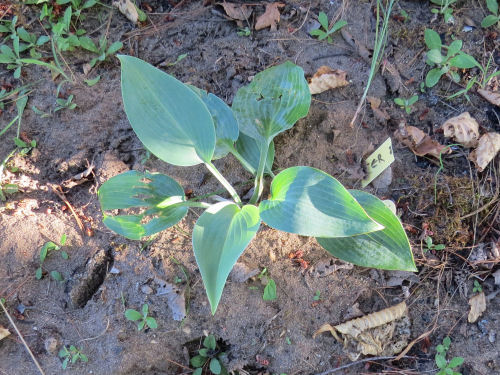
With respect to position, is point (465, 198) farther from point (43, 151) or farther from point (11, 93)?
point (11, 93)

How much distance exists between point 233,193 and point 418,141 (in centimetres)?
75

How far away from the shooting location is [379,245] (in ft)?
4.38

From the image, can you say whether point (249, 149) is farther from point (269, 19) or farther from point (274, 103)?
point (269, 19)

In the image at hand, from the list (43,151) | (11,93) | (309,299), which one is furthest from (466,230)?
(11,93)

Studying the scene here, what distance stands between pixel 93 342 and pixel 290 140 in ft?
3.30

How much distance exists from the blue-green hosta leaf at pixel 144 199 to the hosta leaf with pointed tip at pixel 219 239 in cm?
13

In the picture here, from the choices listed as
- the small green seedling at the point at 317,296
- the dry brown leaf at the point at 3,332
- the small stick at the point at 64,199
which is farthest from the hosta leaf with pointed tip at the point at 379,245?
the dry brown leaf at the point at 3,332

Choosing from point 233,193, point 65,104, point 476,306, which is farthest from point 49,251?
point 476,306

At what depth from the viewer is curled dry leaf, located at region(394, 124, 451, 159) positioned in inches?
66.4

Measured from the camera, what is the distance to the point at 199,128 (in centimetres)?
131

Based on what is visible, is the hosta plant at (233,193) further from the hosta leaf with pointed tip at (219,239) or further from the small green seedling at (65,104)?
the small green seedling at (65,104)

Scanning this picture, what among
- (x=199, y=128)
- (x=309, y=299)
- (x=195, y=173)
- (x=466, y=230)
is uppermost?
(x=199, y=128)

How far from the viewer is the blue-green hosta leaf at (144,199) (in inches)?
52.7

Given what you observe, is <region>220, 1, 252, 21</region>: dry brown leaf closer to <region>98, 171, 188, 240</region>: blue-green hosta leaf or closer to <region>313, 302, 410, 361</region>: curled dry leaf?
<region>98, 171, 188, 240</region>: blue-green hosta leaf
